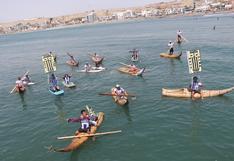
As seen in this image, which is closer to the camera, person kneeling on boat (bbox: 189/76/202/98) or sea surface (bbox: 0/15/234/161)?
sea surface (bbox: 0/15/234/161)

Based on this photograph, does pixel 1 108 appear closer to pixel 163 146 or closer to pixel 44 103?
pixel 44 103

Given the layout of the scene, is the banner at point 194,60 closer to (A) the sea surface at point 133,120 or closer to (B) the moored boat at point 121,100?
(A) the sea surface at point 133,120

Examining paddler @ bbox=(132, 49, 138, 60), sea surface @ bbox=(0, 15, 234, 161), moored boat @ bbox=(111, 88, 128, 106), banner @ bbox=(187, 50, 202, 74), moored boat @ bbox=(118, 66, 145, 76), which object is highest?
banner @ bbox=(187, 50, 202, 74)

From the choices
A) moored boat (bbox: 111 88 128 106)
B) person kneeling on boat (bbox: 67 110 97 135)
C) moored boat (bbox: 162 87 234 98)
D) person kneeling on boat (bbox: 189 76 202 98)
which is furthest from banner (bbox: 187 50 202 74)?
person kneeling on boat (bbox: 67 110 97 135)

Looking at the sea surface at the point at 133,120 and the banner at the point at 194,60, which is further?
the banner at the point at 194,60

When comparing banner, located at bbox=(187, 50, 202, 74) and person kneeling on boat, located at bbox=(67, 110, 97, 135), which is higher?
banner, located at bbox=(187, 50, 202, 74)

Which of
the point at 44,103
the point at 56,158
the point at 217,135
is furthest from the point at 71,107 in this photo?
the point at 217,135

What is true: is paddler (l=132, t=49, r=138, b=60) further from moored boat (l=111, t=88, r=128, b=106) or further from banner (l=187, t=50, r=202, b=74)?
moored boat (l=111, t=88, r=128, b=106)

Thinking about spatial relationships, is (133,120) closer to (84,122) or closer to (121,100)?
(121,100)

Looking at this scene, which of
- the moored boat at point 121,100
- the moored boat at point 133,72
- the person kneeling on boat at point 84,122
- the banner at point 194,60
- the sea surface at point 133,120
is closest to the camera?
the sea surface at point 133,120

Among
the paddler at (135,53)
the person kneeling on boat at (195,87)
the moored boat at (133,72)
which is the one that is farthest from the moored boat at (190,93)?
the paddler at (135,53)

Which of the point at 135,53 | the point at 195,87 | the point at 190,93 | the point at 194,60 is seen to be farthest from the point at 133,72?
the point at 195,87

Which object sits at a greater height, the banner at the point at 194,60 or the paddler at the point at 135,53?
the banner at the point at 194,60

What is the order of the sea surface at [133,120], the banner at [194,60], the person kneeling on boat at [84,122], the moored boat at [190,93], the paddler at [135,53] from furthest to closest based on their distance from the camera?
the paddler at [135,53], the moored boat at [190,93], the banner at [194,60], the person kneeling on boat at [84,122], the sea surface at [133,120]
